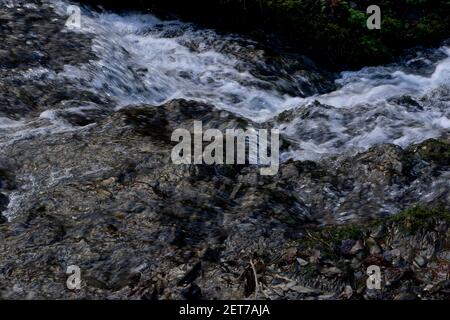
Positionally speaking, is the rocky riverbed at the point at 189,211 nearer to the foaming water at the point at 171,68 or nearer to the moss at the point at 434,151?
the moss at the point at 434,151

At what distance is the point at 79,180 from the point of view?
7219 mm

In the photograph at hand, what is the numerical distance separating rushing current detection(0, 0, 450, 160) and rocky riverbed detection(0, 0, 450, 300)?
0.17 m

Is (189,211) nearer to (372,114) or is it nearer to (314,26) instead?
(372,114)

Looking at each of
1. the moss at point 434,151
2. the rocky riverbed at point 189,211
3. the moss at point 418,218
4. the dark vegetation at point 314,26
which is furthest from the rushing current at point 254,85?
the moss at point 418,218

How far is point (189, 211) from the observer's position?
676 cm

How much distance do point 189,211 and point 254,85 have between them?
5629 millimetres

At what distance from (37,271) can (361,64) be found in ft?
32.8

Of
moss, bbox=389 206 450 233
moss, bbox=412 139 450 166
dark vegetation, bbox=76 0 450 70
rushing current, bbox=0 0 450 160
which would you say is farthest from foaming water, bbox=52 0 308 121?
moss, bbox=389 206 450 233

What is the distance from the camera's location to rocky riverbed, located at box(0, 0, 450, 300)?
5.62 metres

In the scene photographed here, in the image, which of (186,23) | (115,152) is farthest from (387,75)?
(115,152)

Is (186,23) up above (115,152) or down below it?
above

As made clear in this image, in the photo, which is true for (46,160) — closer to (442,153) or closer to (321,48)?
(442,153)

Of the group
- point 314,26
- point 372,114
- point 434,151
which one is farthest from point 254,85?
point 434,151

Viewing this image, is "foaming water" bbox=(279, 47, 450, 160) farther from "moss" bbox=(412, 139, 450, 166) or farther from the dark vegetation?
"moss" bbox=(412, 139, 450, 166)
